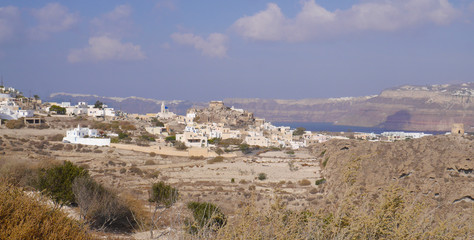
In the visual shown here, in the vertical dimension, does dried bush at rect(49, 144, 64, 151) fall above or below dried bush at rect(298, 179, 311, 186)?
above

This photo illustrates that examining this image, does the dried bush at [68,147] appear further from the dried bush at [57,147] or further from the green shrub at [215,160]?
the green shrub at [215,160]

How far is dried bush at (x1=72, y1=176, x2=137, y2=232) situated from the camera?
1040 centimetres

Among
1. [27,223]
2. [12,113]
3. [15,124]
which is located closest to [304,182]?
[27,223]

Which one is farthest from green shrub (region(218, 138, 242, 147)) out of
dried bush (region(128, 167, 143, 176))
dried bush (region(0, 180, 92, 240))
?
dried bush (region(0, 180, 92, 240))

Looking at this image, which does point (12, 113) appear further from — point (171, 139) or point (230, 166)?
point (230, 166)

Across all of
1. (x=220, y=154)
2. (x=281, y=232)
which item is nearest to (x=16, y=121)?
(x=220, y=154)

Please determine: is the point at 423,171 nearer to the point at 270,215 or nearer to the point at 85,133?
the point at 270,215

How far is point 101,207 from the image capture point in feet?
35.4

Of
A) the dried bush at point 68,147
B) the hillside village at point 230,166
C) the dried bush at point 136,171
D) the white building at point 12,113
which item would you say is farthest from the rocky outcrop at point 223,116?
the dried bush at point 136,171

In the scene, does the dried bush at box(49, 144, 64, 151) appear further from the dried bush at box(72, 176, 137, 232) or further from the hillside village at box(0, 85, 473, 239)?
the dried bush at box(72, 176, 137, 232)

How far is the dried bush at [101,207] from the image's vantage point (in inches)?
409

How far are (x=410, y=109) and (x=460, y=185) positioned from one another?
189 metres

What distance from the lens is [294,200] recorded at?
50.0 feet

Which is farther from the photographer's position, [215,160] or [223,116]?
[223,116]
